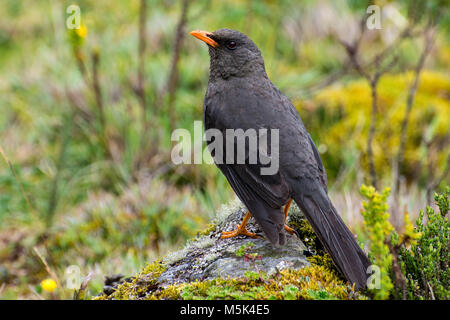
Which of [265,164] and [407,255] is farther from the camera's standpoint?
[265,164]

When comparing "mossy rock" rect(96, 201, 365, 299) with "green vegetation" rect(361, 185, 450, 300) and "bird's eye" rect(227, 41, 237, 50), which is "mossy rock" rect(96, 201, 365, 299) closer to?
"green vegetation" rect(361, 185, 450, 300)

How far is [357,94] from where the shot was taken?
310 inches

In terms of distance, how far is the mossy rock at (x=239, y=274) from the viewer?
275 cm

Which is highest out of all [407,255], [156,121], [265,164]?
[156,121]

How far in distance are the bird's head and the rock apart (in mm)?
1398

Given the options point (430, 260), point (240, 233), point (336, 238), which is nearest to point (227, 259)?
point (240, 233)

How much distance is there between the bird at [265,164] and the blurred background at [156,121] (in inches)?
52.1

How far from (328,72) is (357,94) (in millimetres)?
1648

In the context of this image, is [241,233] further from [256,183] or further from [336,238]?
[336,238]

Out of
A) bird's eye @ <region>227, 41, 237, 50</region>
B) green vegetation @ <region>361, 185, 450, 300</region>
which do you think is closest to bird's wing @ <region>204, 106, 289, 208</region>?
green vegetation @ <region>361, 185, 450, 300</region>

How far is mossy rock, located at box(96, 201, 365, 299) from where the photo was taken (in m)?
2.75

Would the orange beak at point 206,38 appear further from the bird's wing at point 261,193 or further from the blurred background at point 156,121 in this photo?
the blurred background at point 156,121

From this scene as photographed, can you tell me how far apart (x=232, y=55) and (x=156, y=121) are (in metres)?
3.11

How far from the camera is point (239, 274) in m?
2.98
